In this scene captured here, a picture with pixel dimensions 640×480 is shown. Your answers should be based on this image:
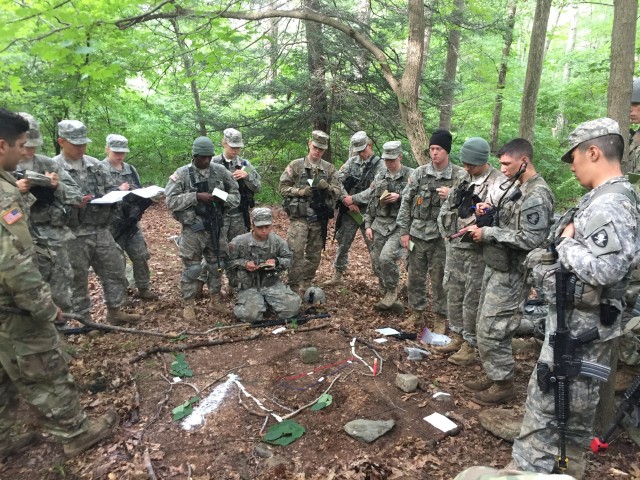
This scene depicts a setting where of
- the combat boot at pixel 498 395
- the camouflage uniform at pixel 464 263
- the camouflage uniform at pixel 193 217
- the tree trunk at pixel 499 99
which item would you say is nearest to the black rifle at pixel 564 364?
the combat boot at pixel 498 395

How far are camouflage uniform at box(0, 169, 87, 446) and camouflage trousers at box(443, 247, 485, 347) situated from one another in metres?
4.06

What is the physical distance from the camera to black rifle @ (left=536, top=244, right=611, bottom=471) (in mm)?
2639

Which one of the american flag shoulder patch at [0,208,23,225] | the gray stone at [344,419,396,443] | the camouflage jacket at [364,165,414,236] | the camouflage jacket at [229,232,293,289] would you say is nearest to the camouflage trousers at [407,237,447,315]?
the camouflage jacket at [364,165,414,236]

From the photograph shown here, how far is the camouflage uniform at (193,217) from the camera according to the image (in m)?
6.07

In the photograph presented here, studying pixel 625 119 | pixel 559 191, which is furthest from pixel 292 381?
pixel 559 191

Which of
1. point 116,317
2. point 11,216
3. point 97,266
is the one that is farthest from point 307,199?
point 11,216

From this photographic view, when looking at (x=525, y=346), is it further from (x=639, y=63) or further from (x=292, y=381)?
(x=639, y=63)

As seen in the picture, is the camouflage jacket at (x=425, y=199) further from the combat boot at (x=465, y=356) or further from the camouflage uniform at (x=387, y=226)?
the combat boot at (x=465, y=356)

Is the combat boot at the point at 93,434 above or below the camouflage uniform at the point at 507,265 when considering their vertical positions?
below

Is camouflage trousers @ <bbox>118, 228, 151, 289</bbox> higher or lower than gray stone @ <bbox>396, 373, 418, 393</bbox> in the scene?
higher

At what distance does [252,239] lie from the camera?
6203 mm

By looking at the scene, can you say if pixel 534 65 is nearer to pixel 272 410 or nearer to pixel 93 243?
pixel 272 410

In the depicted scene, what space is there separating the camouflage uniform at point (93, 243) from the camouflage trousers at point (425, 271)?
4342 millimetres

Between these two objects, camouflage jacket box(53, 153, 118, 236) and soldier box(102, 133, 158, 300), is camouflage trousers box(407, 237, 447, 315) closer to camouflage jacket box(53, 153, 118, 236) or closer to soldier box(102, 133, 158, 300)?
soldier box(102, 133, 158, 300)
